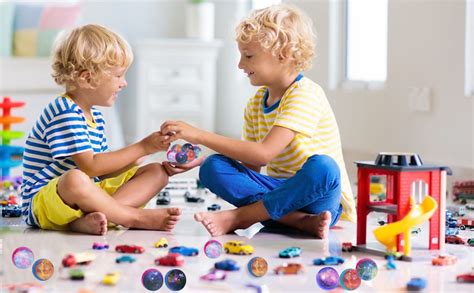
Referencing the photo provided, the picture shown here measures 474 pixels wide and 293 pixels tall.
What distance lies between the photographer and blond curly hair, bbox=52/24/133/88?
211cm

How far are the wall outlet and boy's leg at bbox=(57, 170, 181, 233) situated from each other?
1.45m

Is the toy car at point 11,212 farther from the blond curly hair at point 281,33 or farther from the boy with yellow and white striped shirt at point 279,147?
the blond curly hair at point 281,33

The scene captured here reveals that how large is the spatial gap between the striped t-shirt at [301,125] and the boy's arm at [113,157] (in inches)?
11.4

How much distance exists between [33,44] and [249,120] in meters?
3.05

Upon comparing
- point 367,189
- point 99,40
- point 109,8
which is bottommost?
point 367,189

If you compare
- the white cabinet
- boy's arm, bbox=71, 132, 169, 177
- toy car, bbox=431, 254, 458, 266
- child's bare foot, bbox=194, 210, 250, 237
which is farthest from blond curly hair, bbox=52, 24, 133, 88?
the white cabinet

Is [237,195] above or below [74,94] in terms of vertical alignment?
below

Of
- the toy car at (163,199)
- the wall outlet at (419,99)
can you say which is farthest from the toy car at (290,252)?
the wall outlet at (419,99)

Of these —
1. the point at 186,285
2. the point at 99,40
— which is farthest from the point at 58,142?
the point at 186,285

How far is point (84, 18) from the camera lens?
5527 mm

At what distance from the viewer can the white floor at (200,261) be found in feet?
4.86

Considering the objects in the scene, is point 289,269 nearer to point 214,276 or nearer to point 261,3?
point 214,276

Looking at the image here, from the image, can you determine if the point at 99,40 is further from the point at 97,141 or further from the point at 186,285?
the point at 186,285

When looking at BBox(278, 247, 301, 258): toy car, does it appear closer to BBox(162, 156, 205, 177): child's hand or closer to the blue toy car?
the blue toy car
